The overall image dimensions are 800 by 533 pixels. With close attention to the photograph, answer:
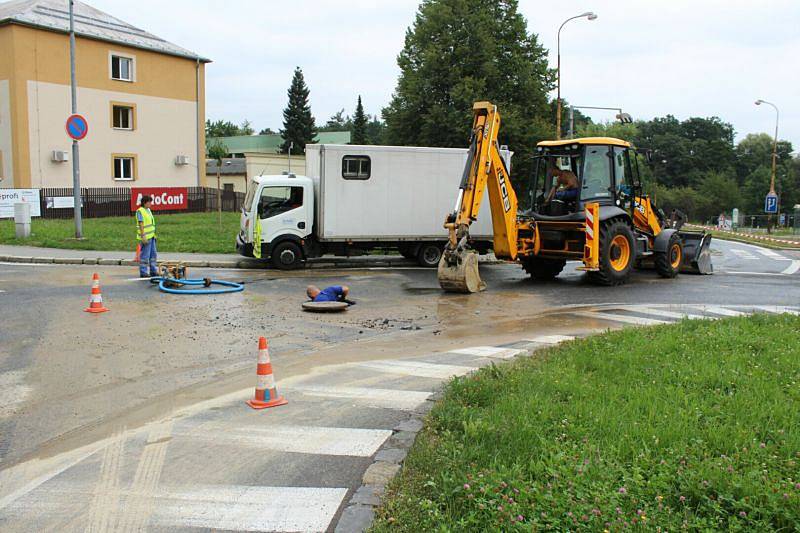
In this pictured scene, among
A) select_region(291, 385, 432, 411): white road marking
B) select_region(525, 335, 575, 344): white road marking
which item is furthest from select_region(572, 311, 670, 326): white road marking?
select_region(291, 385, 432, 411): white road marking

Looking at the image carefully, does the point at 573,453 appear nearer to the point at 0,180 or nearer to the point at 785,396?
the point at 785,396

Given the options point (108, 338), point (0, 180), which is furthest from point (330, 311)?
point (0, 180)

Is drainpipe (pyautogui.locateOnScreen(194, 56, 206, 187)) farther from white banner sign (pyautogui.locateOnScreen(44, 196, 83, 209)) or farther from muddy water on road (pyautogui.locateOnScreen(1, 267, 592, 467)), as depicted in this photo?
muddy water on road (pyautogui.locateOnScreen(1, 267, 592, 467))

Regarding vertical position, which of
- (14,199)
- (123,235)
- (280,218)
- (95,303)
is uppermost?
(14,199)

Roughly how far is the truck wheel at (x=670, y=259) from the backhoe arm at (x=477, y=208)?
13.6ft

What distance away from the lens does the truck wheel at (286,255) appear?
17.9m

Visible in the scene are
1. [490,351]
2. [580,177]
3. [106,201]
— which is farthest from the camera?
[106,201]

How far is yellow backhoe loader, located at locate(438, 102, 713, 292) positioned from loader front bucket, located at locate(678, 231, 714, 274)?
4.38 feet

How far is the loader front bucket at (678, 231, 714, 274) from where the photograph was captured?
18.0 meters

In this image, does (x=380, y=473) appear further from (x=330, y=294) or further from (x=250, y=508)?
(x=330, y=294)

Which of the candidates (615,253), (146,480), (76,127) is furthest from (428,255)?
(146,480)

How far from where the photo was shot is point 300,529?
4.12 meters

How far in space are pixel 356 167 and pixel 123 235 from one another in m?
10.4

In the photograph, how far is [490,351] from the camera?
879 centimetres
